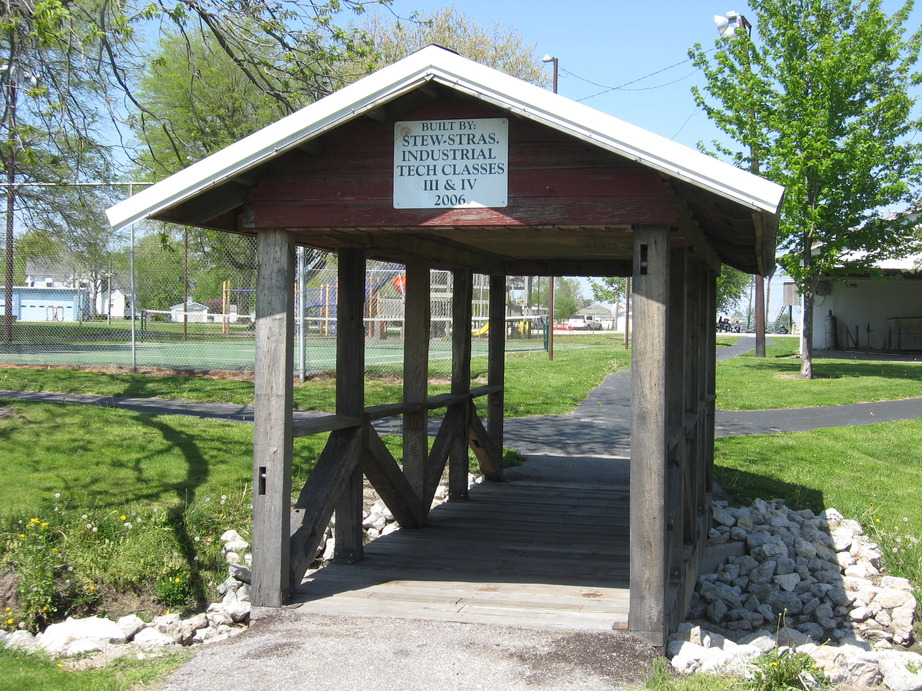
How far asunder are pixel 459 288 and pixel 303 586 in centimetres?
370

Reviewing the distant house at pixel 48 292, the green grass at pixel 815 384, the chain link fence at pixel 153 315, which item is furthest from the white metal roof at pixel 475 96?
the green grass at pixel 815 384

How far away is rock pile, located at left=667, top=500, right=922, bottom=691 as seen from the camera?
5.74m

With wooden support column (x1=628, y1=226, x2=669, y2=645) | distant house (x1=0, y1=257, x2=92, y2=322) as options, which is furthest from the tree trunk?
wooden support column (x1=628, y1=226, x2=669, y2=645)

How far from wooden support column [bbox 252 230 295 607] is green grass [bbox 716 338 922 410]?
13.3 m

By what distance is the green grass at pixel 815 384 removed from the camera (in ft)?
62.0

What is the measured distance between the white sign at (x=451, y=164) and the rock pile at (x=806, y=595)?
2.76 meters

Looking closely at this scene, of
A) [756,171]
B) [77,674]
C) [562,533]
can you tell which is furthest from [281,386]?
[756,171]

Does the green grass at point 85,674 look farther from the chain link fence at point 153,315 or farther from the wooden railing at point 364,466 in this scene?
the chain link fence at point 153,315

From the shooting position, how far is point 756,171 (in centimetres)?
2327

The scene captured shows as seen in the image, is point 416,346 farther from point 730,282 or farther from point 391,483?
→ point 730,282

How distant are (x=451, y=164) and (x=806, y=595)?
17.3 feet

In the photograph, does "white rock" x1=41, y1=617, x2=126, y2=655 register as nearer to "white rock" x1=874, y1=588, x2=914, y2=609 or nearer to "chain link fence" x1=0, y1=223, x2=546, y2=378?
"white rock" x1=874, y1=588, x2=914, y2=609

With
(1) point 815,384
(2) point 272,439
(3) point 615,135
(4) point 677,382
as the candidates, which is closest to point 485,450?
(4) point 677,382

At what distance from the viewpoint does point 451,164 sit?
567cm
